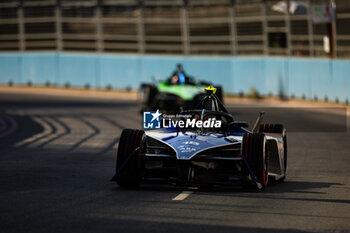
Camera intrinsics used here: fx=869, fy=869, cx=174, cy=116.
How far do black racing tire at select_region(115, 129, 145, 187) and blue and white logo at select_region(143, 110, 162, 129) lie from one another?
1.15 m

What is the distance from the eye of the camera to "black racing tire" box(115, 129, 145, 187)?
11.2 metres

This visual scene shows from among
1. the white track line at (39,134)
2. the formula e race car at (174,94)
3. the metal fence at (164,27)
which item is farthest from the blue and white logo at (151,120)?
the metal fence at (164,27)

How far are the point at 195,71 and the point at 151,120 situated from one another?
26564 mm

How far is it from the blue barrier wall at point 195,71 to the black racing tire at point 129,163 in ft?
66.9

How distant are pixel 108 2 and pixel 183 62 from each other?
4.65 metres

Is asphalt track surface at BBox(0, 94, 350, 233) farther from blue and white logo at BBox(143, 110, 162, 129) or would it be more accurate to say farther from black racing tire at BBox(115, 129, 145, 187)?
blue and white logo at BBox(143, 110, 162, 129)

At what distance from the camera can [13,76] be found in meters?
43.0

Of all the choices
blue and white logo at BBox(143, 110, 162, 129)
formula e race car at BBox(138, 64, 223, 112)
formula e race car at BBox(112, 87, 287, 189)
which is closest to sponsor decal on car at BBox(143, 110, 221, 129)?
blue and white logo at BBox(143, 110, 162, 129)

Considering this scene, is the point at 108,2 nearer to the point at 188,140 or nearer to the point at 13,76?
the point at 13,76

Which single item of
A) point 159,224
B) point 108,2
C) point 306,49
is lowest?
point 159,224

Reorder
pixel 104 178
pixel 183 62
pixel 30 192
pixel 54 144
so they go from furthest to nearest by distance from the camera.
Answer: pixel 183 62
pixel 54 144
pixel 104 178
pixel 30 192

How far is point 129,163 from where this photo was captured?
11234 mm

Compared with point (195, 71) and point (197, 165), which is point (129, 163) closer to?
point (197, 165)

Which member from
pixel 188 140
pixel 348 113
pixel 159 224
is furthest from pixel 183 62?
pixel 159 224
